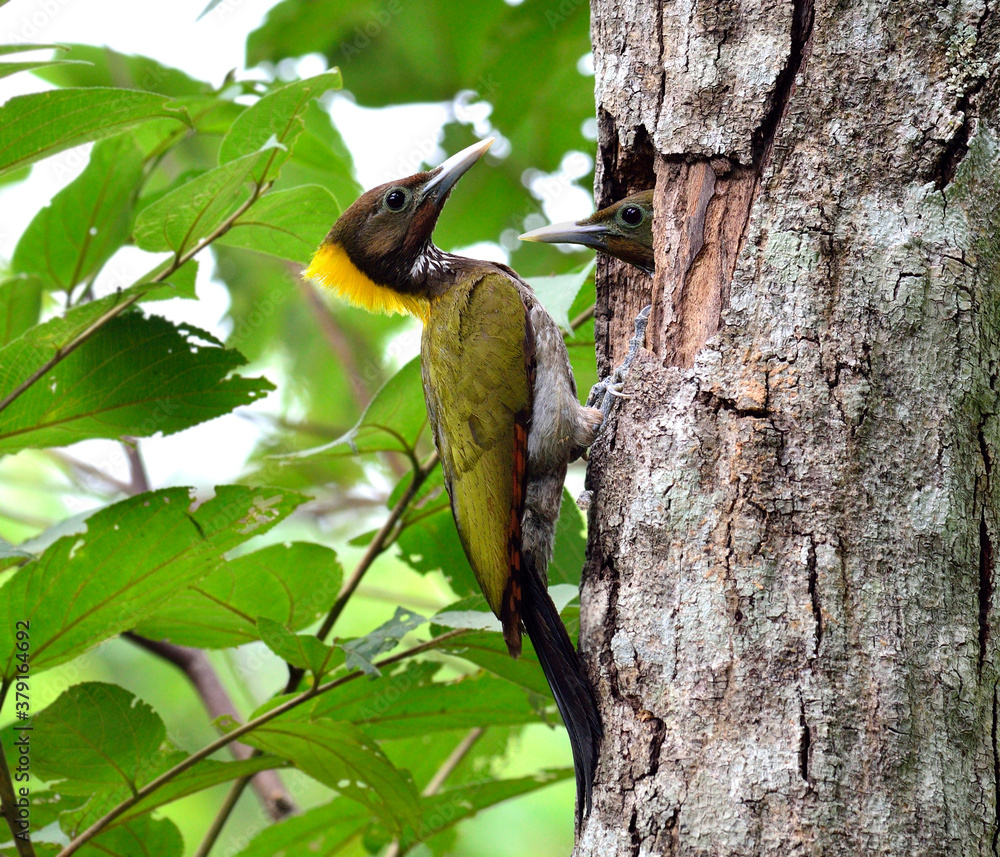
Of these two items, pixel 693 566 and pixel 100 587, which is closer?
pixel 693 566

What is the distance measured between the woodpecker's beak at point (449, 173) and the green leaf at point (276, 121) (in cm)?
101

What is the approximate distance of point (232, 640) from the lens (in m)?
2.60

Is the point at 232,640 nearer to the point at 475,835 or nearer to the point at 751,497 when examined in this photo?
the point at 751,497

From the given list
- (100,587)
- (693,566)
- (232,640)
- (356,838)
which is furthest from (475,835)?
(693,566)

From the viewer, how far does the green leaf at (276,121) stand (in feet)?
7.35

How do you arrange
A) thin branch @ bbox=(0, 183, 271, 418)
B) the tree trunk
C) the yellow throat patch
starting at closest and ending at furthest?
the tree trunk → thin branch @ bbox=(0, 183, 271, 418) → the yellow throat patch

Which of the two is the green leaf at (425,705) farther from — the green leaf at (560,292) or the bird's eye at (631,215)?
the bird's eye at (631,215)

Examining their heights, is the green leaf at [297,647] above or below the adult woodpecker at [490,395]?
below

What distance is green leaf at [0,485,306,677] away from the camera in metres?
2.23

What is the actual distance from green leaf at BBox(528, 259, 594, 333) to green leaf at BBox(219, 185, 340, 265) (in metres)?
0.59

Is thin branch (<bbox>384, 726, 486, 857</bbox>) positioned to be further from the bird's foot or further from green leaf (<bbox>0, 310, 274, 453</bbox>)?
green leaf (<bbox>0, 310, 274, 453</bbox>)

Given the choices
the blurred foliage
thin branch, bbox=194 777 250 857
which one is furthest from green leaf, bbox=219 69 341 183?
thin branch, bbox=194 777 250 857

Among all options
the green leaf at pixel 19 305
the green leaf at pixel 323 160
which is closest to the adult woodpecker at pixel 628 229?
the green leaf at pixel 323 160

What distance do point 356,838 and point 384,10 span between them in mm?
3262
